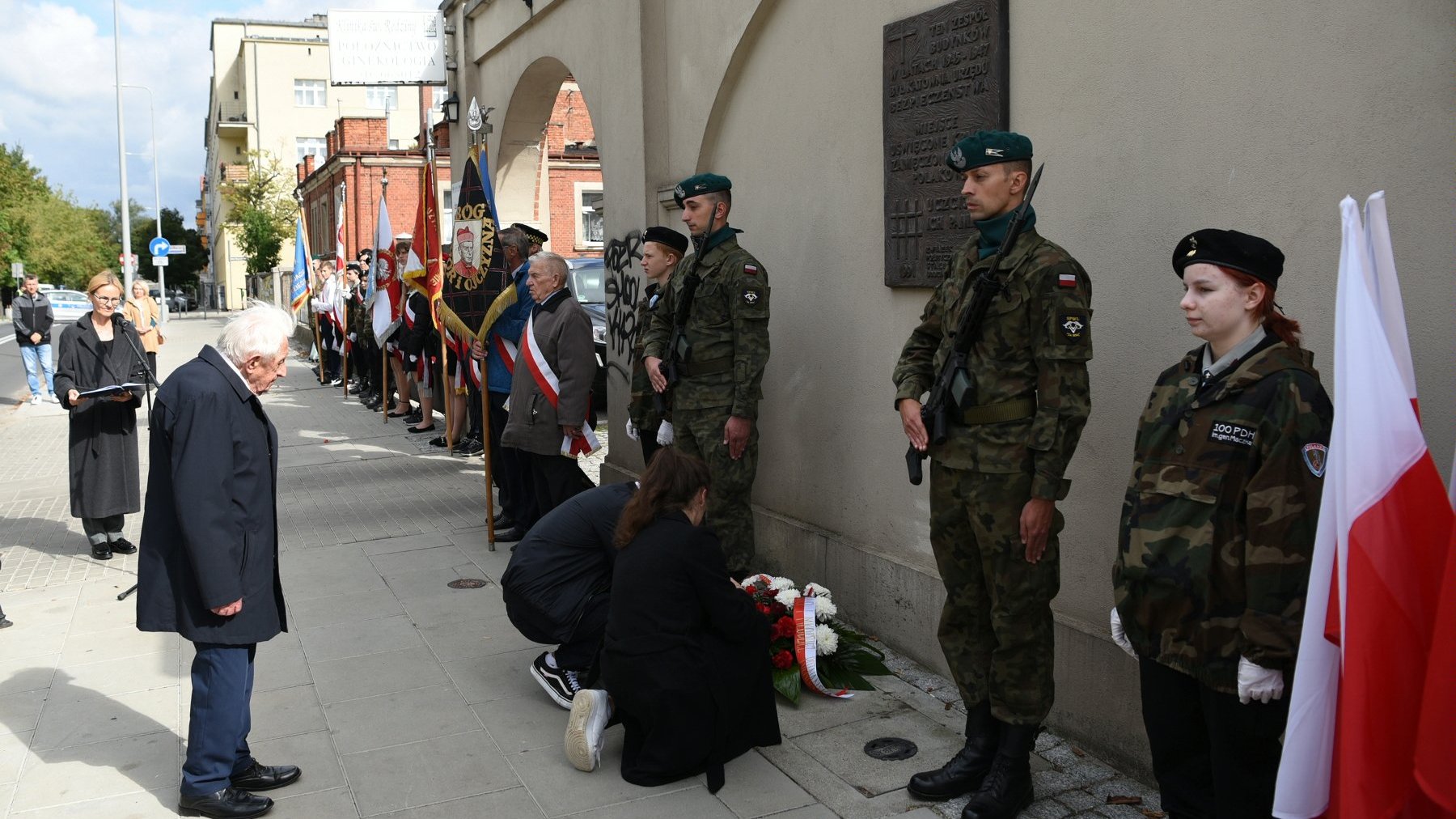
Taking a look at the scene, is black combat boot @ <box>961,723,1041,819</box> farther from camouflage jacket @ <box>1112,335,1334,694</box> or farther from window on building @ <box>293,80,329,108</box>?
window on building @ <box>293,80,329,108</box>

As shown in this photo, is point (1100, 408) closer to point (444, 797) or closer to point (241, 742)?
point (444, 797)

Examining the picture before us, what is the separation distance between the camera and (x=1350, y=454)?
2500 mm

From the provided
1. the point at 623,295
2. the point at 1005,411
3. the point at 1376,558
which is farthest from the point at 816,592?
the point at 623,295

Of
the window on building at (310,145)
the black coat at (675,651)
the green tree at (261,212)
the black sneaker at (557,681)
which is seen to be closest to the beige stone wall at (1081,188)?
the black coat at (675,651)

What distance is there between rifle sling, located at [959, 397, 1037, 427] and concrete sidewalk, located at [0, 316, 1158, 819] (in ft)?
4.39

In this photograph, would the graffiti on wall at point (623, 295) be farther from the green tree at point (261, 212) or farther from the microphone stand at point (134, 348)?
the green tree at point (261, 212)

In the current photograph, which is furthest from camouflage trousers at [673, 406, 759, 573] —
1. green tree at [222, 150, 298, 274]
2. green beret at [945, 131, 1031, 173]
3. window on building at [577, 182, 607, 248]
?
green tree at [222, 150, 298, 274]

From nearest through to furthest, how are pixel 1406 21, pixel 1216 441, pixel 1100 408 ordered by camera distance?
1. pixel 1216 441
2. pixel 1406 21
3. pixel 1100 408

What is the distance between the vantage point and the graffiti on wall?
27.6 ft

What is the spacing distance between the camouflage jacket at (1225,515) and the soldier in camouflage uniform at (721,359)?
278 centimetres

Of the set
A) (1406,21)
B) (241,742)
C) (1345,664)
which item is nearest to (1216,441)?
(1345,664)

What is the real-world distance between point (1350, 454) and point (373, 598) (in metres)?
5.65

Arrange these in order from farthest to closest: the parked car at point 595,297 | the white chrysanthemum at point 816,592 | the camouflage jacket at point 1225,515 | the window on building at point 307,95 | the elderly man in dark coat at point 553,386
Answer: the window on building at point 307,95, the parked car at point 595,297, the elderly man in dark coat at point 553,386, the white chrysanthemum at point 816,592, the camouflage jacket at point 1225,515

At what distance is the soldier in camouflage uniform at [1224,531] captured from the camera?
113 inches
